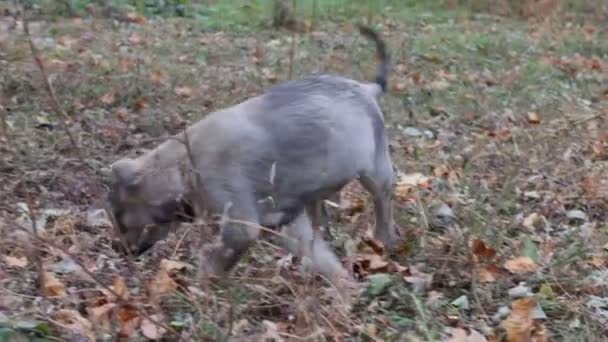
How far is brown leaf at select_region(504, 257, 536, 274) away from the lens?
Result: 5.38 metres

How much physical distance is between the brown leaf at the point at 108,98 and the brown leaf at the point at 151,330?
4.19 metres

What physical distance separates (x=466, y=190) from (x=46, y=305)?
9.78 feet

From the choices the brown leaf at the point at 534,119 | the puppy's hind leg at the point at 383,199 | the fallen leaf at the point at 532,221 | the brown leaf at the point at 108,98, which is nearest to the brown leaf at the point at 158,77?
the brown leaf at the point at 108,98

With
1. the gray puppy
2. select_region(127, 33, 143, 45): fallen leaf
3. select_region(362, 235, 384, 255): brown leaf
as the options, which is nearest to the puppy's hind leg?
select_region(362, 235, 384, 255): brown leaf

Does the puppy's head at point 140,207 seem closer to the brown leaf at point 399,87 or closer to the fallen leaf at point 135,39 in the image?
the brown leaf at point 399,87

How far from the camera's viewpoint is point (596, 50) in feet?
43.1

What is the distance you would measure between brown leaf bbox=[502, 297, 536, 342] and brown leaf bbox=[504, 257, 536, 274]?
20.4 inches

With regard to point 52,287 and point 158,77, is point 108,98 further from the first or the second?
point 52,287

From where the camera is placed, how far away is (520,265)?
541 centimetres

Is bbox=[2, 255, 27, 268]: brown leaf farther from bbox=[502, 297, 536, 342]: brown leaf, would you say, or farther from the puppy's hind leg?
bbox=[502, 297, 536, 342]: brown leaf

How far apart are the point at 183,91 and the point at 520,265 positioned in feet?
13.1

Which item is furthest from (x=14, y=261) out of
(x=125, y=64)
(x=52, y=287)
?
(x=125, y=64)

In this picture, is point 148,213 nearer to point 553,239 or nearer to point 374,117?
point 374,117

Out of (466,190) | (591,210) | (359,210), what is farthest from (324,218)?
(591,210)
